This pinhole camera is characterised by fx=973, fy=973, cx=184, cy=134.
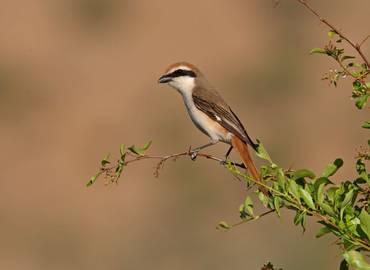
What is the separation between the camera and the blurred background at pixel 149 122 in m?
15.2

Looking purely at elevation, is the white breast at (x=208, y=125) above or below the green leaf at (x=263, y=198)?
above

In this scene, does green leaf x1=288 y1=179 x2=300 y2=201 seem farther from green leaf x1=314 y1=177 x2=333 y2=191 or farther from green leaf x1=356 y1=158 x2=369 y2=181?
green leaf x1=356 y1=158 x2=369 y2=181

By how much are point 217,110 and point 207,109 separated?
0.08m

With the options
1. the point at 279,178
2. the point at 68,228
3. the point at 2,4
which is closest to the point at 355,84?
the point at 279,178

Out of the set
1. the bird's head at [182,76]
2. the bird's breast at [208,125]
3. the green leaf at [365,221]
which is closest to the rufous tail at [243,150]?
the bird's breast at [208,125]

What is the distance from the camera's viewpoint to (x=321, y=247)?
12.8 m

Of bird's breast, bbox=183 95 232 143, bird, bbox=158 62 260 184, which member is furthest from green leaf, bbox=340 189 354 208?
bird's breast, bbox=183 95 232 143

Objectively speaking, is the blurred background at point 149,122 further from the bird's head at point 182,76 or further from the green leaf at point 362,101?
the green leaf at point 362,101

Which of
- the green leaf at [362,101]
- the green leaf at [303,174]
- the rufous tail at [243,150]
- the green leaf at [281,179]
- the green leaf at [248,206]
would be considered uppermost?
the rufous tail at [243,150]

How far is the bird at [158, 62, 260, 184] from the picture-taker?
6.46m

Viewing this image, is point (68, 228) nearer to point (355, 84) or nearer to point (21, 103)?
point (21, 103)

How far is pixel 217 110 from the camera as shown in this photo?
22.2 feet

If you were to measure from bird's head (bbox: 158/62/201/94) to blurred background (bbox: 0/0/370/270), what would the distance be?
15.2 ft

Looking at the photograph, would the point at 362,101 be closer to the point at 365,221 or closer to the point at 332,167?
the point at 332,167
